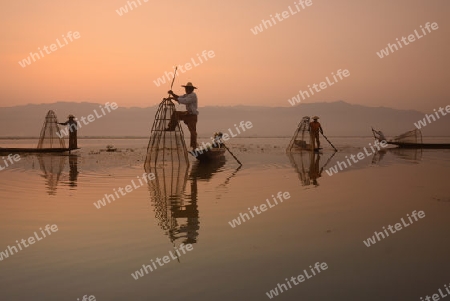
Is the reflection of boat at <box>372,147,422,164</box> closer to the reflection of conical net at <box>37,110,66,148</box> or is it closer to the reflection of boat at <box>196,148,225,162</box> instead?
the reflection of boat at <box>196,148,225,162</box>

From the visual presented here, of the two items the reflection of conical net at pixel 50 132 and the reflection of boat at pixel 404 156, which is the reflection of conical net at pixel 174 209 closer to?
the reflection of boat at pixel 404 156

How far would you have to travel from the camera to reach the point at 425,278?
3336 millimetres

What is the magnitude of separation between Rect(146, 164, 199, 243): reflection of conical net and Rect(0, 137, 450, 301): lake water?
0.03 meters

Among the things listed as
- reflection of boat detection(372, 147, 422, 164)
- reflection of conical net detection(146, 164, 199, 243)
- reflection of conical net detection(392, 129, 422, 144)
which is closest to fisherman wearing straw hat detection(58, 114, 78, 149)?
reflection of conical net detection(146, 164, 199, 243)

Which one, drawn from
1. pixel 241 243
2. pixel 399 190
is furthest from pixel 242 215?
pixel 399 190

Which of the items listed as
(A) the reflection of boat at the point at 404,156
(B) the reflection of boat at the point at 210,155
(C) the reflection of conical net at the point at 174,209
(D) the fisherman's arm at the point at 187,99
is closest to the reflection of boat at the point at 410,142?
(A) the reflection of boat at the point at 404,156

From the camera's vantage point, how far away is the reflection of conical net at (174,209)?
482cm

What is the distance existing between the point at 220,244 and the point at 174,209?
2.07 meters

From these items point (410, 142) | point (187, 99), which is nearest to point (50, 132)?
point (187, 99)

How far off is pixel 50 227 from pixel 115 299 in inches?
99.1

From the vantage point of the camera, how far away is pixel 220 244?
4316mm

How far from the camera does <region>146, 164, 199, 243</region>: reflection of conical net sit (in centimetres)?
482

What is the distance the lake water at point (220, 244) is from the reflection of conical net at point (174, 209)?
0.08 ft

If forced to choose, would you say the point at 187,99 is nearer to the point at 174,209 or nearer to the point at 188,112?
the point at 188,112
